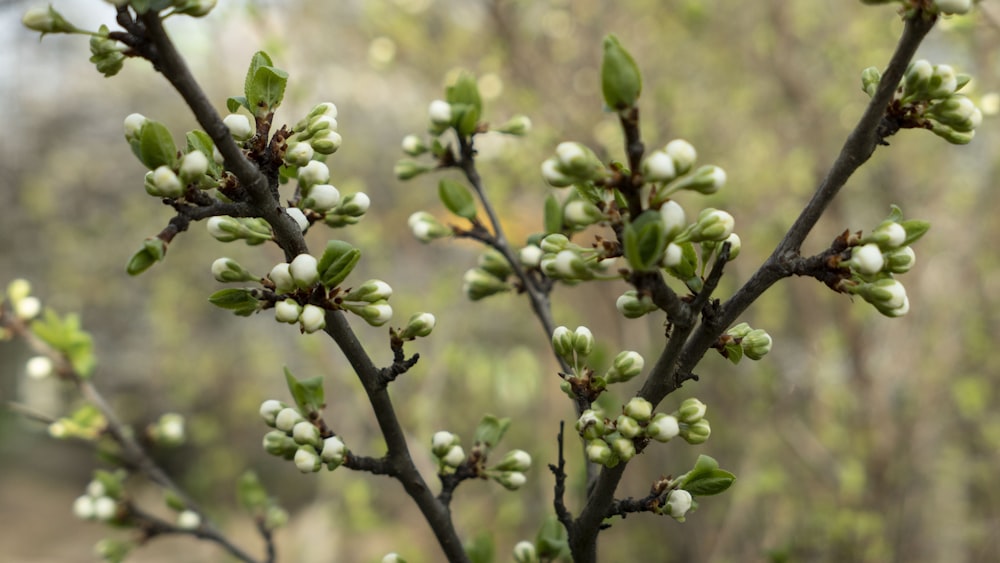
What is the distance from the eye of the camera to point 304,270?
35.5 inches

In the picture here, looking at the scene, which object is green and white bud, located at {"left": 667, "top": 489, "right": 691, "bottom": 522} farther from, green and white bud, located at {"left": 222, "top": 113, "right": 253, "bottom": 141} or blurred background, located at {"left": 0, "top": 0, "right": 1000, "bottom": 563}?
blurred background, located at {"left": 0, "top": 0, "right": 1000, "bottom": 563}

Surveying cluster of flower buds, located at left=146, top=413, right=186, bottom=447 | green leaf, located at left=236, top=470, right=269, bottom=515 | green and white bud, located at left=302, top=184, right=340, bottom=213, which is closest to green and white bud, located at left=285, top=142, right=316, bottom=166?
green and white bud, located at left=302, top=184, right=340, bottom=213

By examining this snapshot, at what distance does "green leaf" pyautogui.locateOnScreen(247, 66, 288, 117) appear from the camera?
950mm

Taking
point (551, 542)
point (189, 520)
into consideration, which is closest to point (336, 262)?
point (551, 542)

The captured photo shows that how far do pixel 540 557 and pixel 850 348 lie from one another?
3.56 meters

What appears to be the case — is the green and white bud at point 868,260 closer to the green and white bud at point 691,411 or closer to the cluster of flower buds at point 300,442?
the green and white bud at point 691,411

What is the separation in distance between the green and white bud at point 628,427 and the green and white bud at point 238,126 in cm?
62

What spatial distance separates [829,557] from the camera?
3.85 meters

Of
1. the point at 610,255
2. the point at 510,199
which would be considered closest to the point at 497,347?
the point at 510,199

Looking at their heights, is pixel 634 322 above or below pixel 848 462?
above

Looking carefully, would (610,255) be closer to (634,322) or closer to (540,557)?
(540,557)

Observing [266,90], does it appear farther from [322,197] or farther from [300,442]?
[300,442]

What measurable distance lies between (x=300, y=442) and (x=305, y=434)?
0.02m

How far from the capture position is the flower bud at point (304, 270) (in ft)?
2.95
